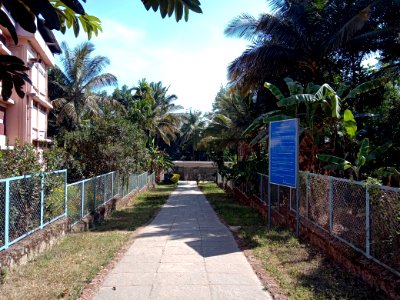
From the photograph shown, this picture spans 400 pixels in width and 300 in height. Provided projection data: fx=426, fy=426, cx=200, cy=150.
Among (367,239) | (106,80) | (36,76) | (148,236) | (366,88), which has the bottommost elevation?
(148,236)

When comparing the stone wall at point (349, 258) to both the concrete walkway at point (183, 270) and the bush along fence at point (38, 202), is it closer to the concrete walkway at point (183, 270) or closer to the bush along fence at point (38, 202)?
the concrete walkway at point (183, 270)

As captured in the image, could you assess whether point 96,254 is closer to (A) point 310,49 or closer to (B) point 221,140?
(A) point 310,49

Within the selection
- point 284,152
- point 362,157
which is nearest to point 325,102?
point 284,152

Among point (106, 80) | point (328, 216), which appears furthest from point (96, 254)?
point (106, 80)

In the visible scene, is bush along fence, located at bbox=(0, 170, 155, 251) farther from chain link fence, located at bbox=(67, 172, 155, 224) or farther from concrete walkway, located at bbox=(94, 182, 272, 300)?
concrete walkway, located at bbox=(94, 182, 272, 300)

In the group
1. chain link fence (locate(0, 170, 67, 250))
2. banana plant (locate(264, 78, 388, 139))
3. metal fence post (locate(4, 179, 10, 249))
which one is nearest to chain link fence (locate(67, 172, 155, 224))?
chain link fence (locate(0, 170, 67, 250))

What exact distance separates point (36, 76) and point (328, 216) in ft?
52.8

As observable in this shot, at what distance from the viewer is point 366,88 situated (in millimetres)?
11734

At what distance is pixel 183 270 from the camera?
22.7 ft

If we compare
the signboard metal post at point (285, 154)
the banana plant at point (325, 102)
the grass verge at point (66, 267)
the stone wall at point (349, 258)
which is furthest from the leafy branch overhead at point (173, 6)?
the banana plant at point (325, 102)

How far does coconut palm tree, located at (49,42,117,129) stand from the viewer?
1203 inches

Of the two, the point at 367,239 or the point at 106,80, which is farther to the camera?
the point at 106,80

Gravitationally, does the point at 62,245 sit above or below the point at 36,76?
below

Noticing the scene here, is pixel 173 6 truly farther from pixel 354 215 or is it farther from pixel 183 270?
pixel 354 215
